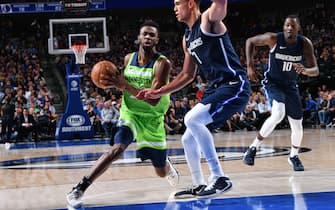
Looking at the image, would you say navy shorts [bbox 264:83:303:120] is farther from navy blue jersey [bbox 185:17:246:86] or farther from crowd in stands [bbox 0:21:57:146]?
crowd in stands [bbox 0:21:57:146]

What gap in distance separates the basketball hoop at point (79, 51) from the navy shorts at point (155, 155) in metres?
9.50

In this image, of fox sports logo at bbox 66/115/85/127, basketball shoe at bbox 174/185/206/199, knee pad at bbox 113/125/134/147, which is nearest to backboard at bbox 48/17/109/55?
fox sports logo at bbox 66/115/85/127

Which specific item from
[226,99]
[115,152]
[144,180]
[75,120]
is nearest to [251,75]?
[226,99]

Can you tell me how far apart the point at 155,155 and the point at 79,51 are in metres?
9.84

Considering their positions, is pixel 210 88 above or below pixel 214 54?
below

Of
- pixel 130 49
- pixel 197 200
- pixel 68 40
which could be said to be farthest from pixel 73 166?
pixel 130 49

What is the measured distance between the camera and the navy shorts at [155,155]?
499 cm

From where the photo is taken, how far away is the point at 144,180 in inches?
233

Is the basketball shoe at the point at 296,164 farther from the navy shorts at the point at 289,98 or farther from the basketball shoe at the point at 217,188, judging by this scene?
the basketball shoe at the point at 217,188

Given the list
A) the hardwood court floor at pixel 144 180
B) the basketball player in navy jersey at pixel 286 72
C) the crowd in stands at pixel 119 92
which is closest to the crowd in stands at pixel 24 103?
the crowd in stands at pixel 119 92

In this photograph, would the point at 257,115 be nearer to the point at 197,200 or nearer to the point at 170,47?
the point at 170,47

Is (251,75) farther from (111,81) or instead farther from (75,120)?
(75,120)

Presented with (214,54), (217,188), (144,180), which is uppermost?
(214,54)

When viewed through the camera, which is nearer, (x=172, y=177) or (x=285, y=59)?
(x=172, y=177)
